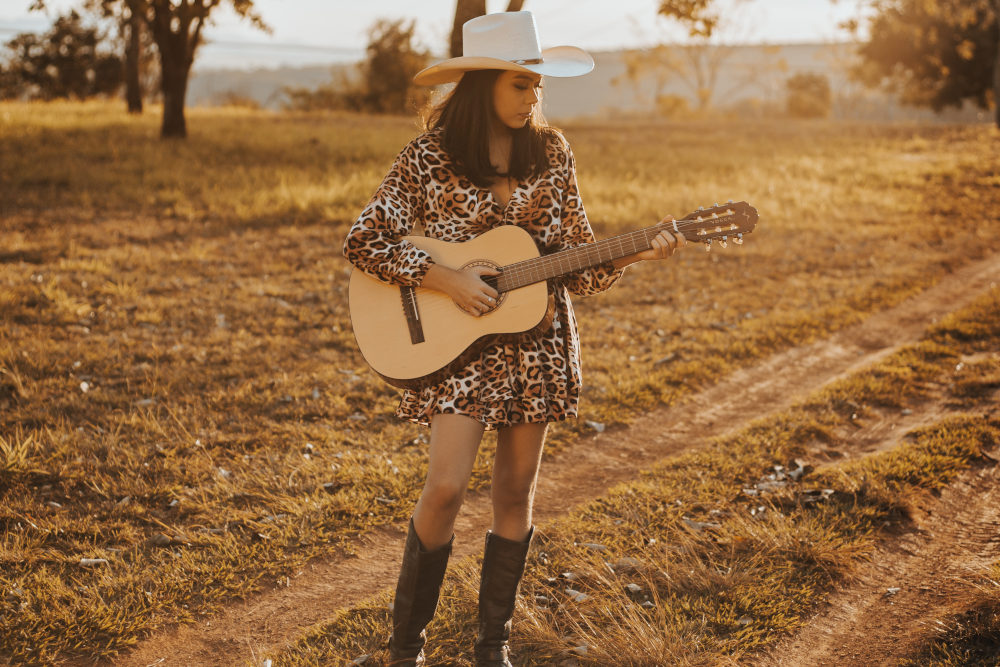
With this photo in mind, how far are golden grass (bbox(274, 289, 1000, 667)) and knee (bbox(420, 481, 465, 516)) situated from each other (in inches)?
36.4

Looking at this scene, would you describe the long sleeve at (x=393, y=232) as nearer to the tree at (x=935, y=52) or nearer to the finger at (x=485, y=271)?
the finger at (x=485, y=271)

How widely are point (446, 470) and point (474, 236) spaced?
0.98 metres

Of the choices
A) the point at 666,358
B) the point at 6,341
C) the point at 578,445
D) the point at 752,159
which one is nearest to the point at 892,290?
the point at 666,358

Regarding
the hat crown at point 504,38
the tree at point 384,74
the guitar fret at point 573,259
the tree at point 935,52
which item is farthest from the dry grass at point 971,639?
the tree at point 935,52

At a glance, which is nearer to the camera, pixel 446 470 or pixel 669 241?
pixel 446 470

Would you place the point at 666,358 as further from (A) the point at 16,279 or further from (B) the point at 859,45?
(B) the point at 859,45

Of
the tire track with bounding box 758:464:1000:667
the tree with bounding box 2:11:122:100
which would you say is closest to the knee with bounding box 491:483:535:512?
the tire track with bounding box 758:464:1000:667

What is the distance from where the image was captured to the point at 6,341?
692 cm

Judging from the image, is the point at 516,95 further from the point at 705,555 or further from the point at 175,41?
the point at 175,41

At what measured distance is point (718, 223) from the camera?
133 inches

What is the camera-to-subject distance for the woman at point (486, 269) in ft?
10.2

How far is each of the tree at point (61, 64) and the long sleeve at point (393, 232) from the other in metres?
38.2

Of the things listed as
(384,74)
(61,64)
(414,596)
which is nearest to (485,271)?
(414,596)

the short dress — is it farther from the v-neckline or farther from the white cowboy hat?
the white cowboy hat
